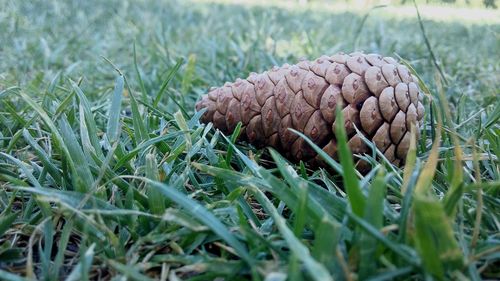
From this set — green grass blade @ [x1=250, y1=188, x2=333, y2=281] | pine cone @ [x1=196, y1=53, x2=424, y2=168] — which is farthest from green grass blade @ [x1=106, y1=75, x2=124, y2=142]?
green grass blade @ [x1=250, y1=188, x2=333, y2=281]

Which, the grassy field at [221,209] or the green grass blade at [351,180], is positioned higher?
the green grass blade at [351,180]

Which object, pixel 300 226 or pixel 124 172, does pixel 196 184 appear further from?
pixel 300 226

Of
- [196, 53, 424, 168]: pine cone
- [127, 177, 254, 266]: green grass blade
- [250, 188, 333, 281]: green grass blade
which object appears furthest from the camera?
[196, 53, 424, 168]: pine cone

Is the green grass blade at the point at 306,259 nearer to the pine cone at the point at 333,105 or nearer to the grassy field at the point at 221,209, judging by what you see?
the grassy field at the point at 221,209

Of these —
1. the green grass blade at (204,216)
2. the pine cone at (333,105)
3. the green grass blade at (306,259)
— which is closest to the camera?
the green grass blade at (306,259)

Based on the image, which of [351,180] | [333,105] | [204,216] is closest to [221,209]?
[204,216]

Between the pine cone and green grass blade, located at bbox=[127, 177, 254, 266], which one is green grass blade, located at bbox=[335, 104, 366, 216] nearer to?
green grass blade, located at bbox=[127, 177, 254, 266]

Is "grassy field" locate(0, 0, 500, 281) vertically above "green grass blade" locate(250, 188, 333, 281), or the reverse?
"green grass blade" locate(250, 188, 333, 281)

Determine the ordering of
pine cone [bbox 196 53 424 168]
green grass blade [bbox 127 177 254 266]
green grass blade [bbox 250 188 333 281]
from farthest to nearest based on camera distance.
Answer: pine cone [bbox 196 53 424 168], green grass blade [bbox 127 177 254 266], green grass blade [bbox 250 188 333 281]

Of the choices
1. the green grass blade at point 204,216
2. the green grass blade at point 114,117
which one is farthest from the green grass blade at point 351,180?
the green grass blade at point 114,117

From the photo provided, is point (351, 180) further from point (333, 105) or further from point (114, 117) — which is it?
point (114, 117)
